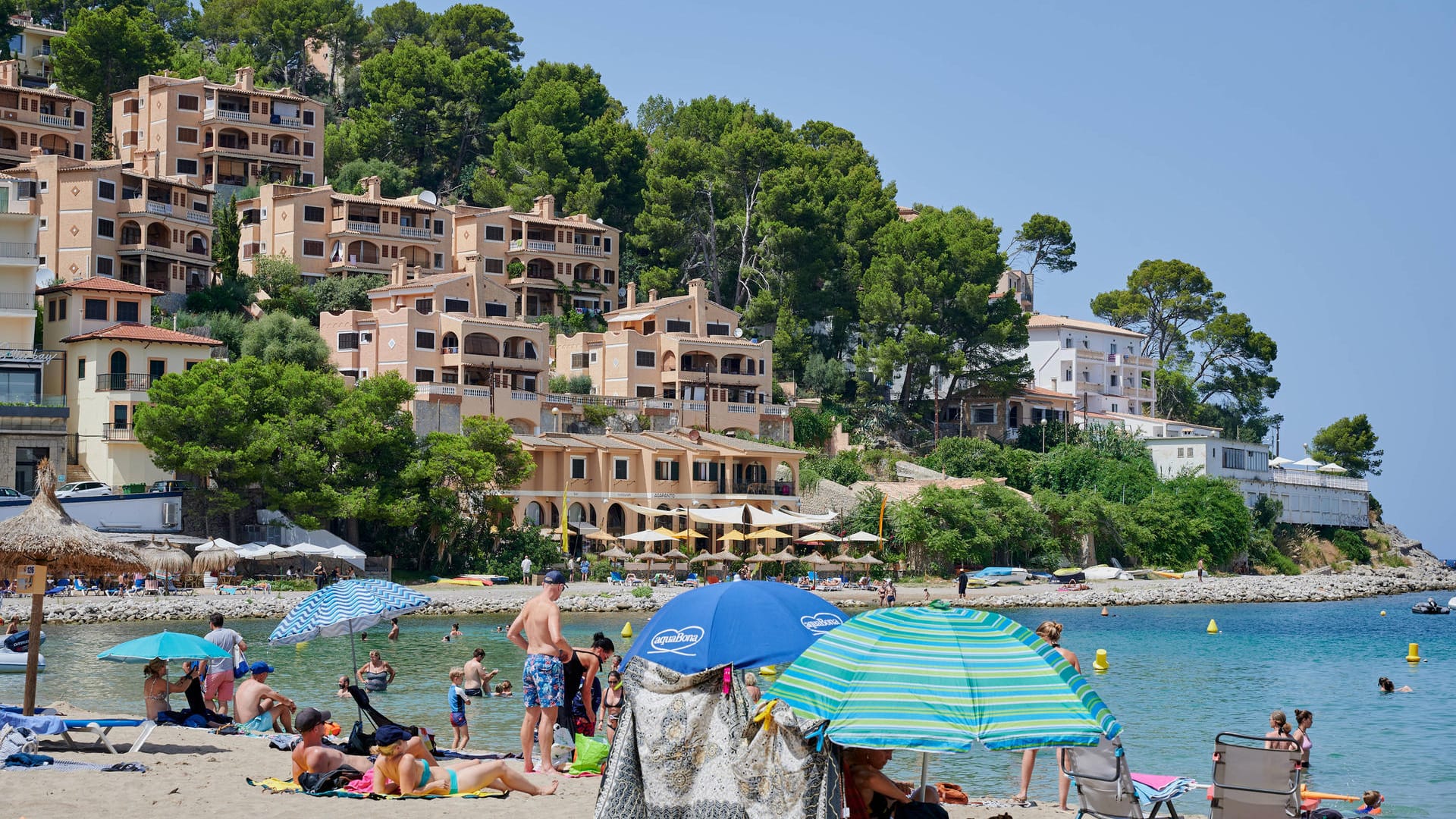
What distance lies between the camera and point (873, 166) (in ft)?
282

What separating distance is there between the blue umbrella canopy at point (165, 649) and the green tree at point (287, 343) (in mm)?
41766

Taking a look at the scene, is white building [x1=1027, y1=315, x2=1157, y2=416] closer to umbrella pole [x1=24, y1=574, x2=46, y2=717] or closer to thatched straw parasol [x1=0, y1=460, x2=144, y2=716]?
thatched straw parasol [x1=0, y1=460, x2=144, y2=716]

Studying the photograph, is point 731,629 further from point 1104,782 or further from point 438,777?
point 438,777

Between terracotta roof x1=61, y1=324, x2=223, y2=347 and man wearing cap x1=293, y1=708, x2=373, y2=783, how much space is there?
4073cm

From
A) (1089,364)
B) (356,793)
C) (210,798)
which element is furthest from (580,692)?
(1089,364)

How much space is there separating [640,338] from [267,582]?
24.8 m

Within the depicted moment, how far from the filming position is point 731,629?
35.2 ft

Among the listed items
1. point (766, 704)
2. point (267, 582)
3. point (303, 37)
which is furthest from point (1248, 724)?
point (303, 37)

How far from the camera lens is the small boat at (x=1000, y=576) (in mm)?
Result: 55594

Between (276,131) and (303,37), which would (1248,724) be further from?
(303,37)

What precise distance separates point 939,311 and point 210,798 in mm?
62507

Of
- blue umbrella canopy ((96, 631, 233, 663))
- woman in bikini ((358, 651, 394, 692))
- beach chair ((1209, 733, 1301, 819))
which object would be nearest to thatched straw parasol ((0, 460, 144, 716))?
blue umbrella canopy ((96, 631, 233, 663))

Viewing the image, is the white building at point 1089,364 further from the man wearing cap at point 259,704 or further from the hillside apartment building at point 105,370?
the man wearing cap at point 259,704

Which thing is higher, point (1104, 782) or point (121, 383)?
point (121, 383)
